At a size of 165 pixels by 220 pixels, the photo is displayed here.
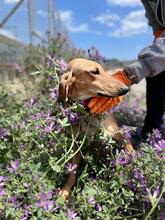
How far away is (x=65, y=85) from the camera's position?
9.77ft

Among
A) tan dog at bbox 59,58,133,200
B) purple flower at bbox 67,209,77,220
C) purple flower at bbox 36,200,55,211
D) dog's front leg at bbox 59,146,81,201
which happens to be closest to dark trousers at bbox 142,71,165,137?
tan dog at bbox 59,58,133,200

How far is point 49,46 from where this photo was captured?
8.78m

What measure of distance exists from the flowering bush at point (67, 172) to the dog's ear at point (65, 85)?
9 centimetres

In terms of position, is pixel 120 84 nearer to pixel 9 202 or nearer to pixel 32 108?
pixel 32 108

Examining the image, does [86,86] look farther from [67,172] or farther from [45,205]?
[45,205]

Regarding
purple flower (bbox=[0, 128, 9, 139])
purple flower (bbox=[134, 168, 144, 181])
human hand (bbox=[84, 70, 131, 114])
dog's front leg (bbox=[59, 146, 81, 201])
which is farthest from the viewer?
purple flower (bbox=[0, 128, 9, 139])

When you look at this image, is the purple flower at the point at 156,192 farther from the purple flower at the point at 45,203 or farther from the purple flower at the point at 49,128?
the purple flower at the point at 49,128

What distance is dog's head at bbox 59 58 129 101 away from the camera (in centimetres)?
298

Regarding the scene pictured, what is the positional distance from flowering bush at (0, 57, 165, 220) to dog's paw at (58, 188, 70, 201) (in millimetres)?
38

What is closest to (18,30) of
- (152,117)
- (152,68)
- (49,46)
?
(49,46)

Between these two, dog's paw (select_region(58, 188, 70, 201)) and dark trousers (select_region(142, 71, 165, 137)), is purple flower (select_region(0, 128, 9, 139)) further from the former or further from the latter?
dark trousers (select_region(142, 71, 165, 137))

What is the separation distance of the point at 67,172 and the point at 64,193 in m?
0.12

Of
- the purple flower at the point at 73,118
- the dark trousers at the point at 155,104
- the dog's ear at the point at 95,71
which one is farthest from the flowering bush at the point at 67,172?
the dark trousers at the point at 155,104

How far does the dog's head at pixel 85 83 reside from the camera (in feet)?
9.79
